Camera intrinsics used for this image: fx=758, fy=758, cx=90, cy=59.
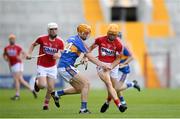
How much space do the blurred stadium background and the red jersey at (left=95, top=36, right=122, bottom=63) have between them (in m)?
23.2

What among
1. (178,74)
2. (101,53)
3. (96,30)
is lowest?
(178,74)

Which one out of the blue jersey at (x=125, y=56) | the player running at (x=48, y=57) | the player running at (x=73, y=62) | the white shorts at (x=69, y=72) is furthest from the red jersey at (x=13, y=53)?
the white shorts at (x=69, y=72)

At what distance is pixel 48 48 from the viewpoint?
69.7 feet

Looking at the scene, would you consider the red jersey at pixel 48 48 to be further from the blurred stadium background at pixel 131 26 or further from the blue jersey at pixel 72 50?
the blurred stadium background at pixel 131 26

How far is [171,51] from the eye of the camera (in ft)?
147

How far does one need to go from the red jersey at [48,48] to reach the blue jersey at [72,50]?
2.09 meters

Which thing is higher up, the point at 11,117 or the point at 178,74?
the point at 11,117

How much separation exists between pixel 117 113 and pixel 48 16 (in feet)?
86.6

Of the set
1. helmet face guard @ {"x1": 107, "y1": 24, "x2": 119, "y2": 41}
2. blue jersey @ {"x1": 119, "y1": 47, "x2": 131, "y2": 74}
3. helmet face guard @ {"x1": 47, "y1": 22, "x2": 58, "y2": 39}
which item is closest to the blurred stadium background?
blue jersey @ {"x1": 119, "y1": 47, "x2": 131, "y2": 74}

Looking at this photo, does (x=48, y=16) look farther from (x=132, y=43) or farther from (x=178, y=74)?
(x=178, y=74)

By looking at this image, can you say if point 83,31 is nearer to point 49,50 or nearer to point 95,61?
point 95,61

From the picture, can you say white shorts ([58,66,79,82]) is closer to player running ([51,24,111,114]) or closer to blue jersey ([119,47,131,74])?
player running ([51,24,111,114])

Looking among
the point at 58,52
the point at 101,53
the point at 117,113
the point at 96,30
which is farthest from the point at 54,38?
the point at 96,30

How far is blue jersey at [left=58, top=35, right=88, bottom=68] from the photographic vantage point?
18.5 meters
